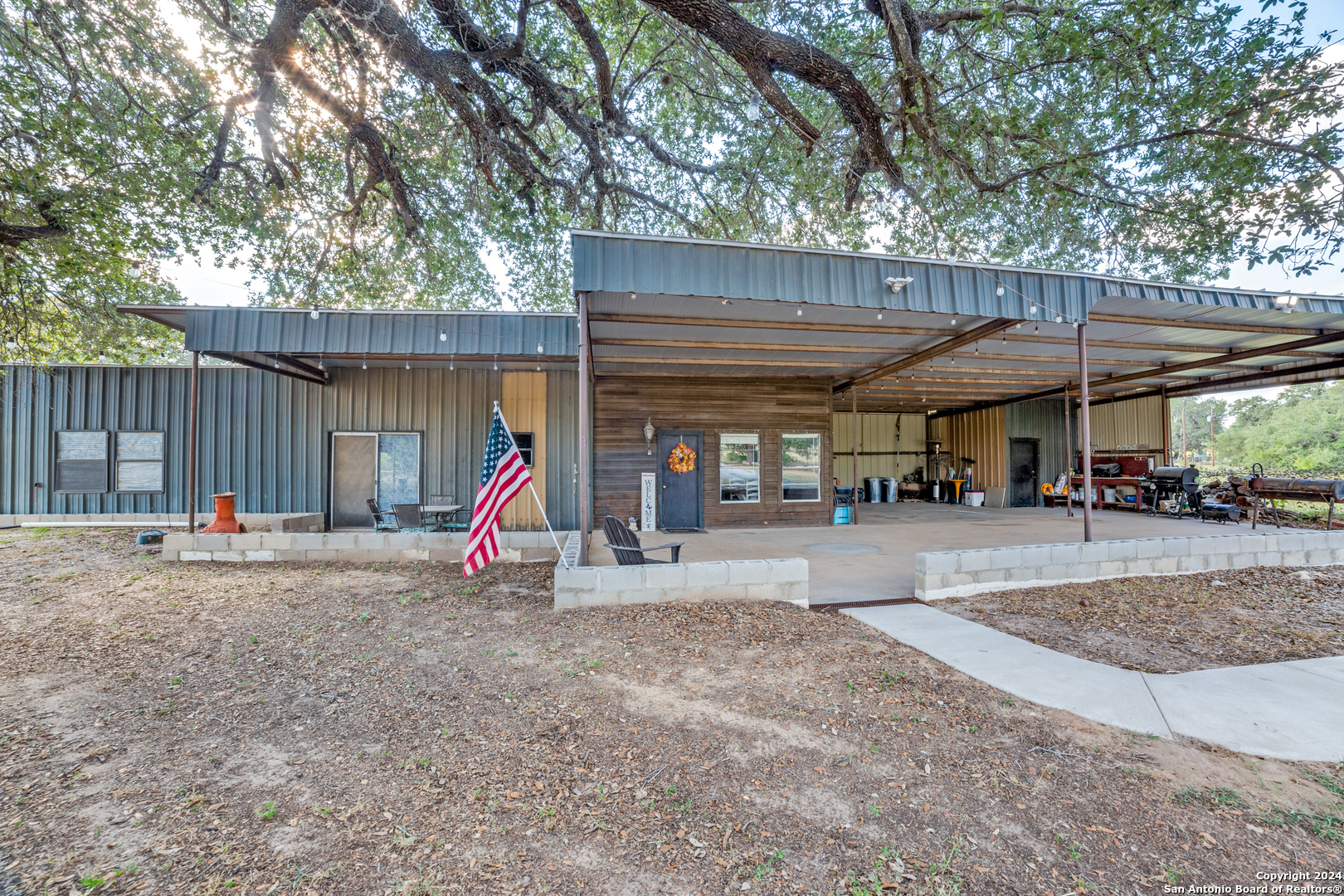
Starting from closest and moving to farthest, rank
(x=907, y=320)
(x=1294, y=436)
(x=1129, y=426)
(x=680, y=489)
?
(x=907, y=320) → (x=680, y=489) → (x=1129, y=426) → (x=1294, y=436)

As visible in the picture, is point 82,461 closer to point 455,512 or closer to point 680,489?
point 455,512

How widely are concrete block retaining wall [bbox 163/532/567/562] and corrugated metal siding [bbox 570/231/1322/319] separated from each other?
4350mm

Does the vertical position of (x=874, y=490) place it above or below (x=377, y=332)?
below

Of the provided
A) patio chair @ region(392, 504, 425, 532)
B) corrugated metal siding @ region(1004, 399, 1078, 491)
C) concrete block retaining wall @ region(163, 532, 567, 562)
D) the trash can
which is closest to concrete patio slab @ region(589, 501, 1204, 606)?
concrete block retaining wall @ region(163, 532, 567, 562)

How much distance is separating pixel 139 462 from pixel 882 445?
19.4 meters

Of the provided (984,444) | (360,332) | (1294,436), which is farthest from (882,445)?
(1294,436)

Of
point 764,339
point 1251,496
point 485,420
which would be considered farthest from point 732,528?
point 1251,496

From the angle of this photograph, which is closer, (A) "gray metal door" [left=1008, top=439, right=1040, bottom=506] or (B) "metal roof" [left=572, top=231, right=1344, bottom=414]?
(B) "metal roof" [left=572, top=231, right=1344, bottom=414]

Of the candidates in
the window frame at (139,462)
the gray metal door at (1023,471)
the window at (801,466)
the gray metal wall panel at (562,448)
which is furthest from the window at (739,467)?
the window frame at (139,462)

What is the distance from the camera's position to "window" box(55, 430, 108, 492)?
982 cm

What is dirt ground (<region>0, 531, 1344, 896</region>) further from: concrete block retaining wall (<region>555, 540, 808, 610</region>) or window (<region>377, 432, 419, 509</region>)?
window (<region>377, 432, 419, 509</region>)

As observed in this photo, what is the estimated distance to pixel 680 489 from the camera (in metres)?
10.8

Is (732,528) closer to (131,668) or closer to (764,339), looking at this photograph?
(764,339)

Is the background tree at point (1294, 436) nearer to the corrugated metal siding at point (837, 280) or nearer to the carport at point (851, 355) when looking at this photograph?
the carport at point (851, 355)
